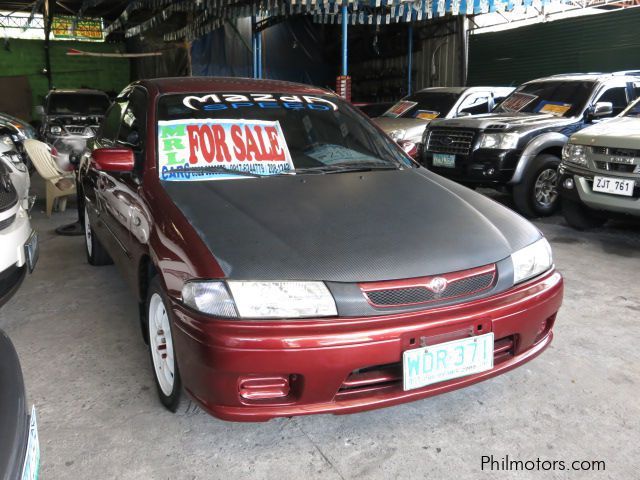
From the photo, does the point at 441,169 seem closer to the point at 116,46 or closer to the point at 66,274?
the point at 66,274

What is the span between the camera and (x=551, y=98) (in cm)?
634

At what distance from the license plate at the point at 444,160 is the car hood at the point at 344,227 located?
3498 mm

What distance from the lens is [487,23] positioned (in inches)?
501

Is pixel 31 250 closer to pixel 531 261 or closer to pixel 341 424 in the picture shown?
pixel 341 424

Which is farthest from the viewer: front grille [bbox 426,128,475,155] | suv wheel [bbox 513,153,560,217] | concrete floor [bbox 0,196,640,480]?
front grille [bbox 426,128,475,155]

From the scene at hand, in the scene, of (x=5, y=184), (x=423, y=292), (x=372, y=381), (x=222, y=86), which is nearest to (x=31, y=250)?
(x=5, y=184)

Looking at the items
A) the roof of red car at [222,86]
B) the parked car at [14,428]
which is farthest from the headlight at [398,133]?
the parked car at [14,428]

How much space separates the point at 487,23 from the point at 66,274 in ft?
39.0

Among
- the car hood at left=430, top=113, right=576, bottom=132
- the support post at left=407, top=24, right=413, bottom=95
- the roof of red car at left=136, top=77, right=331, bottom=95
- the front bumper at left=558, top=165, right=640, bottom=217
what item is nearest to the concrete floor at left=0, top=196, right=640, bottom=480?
the roof of red car at left=136, top=77, right=331, bottom=95

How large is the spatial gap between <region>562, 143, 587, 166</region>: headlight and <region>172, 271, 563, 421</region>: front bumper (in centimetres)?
338

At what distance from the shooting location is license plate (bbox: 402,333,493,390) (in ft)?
5.77

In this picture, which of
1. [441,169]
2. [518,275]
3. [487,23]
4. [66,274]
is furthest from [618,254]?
[487,23]

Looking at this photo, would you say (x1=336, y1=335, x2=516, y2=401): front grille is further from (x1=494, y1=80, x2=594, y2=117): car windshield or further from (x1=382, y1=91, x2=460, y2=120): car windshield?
(x1=382, y1=91, x2=460, y2=120): car windshield

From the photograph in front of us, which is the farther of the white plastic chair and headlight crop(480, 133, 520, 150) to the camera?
the white plastic chair
